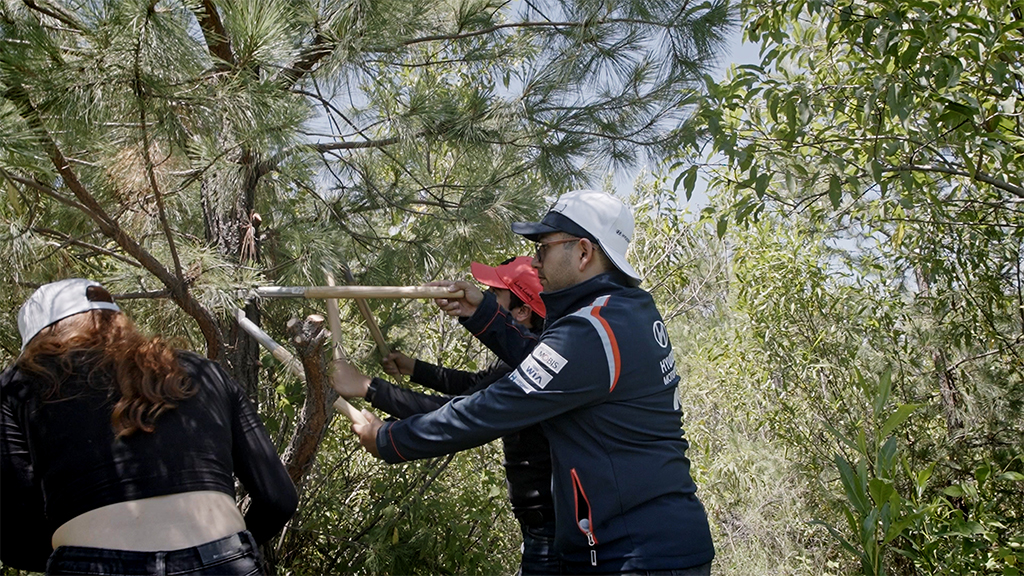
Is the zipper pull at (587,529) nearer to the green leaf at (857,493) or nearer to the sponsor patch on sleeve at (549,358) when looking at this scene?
the sponsor patch on sleeve at (549,358)

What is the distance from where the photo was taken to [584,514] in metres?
2.02

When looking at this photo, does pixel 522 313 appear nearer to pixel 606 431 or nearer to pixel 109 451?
pixel 606 431

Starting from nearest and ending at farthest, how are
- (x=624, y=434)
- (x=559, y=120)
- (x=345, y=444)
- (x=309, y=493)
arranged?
(x=624, y=434) → (x=559, y=120) → (x=309, y=493) → (x=345, y=444)

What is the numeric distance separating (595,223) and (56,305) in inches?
52.6

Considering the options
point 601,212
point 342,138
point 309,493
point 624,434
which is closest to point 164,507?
point 624,434

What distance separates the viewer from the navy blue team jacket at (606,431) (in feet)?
6.50

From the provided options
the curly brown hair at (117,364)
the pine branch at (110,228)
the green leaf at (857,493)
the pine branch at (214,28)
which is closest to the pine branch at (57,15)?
the pine branch at (110,228)

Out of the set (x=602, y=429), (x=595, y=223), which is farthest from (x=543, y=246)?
(x=602, y=429)

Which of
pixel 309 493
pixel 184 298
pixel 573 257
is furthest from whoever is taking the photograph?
pixel 309 493

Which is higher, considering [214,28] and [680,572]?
[214,28]

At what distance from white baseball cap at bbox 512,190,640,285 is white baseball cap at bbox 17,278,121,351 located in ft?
3.53

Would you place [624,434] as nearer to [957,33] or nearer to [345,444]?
[957,33]

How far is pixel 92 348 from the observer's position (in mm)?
1779

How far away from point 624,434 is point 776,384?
3.31m
